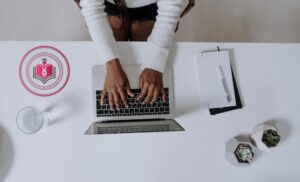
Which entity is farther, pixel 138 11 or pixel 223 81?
pixel 138 11

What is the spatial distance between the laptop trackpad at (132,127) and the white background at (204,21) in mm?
711

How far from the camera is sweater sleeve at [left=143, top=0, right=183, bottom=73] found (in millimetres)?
968

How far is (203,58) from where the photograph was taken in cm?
101

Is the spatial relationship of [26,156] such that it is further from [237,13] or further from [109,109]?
[237,13]

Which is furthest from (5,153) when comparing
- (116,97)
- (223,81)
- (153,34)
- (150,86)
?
(223,81)

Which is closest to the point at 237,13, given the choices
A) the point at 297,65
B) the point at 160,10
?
the point at 297,65

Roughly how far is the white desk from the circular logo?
19mm

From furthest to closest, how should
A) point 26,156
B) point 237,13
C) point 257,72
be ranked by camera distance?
1. point 237,13
2. point 257,72
3. point 26,156

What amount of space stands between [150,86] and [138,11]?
355 mm

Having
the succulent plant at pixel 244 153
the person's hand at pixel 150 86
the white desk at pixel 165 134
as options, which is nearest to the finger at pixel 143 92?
the person's hand at pixel 150 86

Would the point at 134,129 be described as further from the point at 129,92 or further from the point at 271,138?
the point at 271,138

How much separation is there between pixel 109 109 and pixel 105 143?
0.36 feet

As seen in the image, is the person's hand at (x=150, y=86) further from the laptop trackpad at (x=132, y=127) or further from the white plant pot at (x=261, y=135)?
the white plant pot at (x=261, y=135)

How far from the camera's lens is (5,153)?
93 cm
